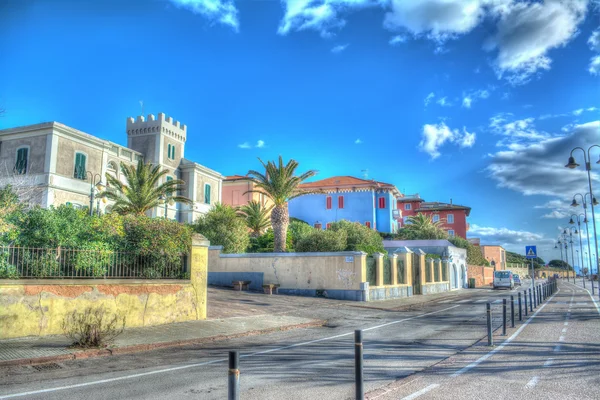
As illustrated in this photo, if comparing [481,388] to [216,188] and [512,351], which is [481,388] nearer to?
[512,351]

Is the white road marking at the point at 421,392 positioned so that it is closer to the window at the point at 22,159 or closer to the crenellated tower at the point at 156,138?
the window at the point at 22,159

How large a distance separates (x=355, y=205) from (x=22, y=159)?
42.8m

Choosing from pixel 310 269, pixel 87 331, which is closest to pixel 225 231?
pixel 310 269

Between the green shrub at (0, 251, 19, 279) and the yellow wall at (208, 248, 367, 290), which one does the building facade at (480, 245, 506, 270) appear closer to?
the yellow wall at (208, 248, 367, 290)

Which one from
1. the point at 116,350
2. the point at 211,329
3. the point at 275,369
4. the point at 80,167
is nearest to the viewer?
the point at 275,369

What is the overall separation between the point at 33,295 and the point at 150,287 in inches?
132

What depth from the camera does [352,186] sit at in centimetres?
6719

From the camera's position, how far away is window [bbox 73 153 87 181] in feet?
130

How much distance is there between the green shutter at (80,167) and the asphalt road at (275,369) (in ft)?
108

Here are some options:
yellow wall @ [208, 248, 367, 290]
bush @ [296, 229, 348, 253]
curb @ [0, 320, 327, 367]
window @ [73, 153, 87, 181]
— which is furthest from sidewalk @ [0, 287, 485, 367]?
window @ [73, 153, 87, 181]

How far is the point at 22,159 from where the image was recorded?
127ft

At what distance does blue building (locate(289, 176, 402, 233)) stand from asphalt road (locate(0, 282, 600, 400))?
5323cm

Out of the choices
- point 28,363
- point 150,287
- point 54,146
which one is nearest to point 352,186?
point 54,146

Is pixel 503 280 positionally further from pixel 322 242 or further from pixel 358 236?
pixel 322 242
